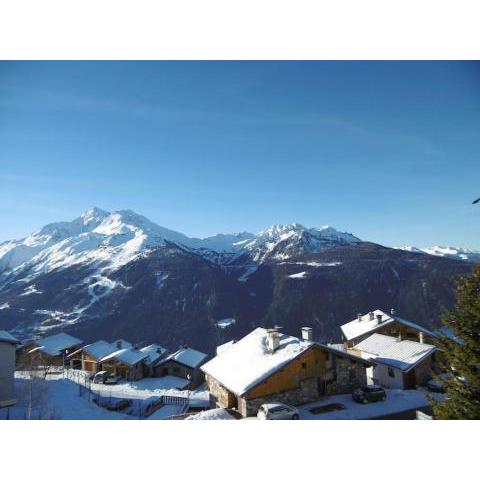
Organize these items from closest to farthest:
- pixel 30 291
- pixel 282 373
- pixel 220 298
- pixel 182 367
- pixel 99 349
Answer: pixel 282 373 < pixel 182 367 < pixel 99 349 < pixel 220 298 < pixel 30 291

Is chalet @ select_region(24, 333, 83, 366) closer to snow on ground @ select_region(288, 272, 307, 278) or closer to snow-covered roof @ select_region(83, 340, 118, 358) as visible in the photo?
snow-covered roof @ select_region(83, 340, 118, 358)

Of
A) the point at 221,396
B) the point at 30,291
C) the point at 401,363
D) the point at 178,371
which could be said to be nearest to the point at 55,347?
the point at 178,371

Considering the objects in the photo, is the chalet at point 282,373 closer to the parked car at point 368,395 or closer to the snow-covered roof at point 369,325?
the parked car at point 368,395

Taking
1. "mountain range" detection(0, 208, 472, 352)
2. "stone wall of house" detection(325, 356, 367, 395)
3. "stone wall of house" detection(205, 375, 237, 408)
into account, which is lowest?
"stone wall of house" detection(205, 375, 237, 408)

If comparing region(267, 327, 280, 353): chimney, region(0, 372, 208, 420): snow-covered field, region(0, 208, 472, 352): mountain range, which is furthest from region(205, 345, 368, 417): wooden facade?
region(0, 208, 472, 352): mountain range

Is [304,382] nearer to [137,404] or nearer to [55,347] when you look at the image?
[137,404]

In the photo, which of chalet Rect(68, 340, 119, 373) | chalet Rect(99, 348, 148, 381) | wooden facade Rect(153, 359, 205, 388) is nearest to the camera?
chalet Rect(99, 348, 148, 381)

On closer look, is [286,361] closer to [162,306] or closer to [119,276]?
[162,306]

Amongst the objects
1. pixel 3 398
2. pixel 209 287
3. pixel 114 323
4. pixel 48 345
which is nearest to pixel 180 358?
pixel 48 345
